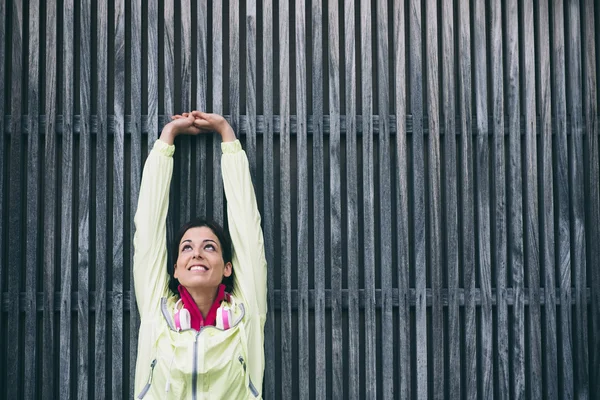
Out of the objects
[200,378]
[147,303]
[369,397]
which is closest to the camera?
[200,378]

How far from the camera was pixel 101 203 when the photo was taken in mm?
3139

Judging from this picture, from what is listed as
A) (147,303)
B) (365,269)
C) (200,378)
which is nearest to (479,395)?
(365,269)

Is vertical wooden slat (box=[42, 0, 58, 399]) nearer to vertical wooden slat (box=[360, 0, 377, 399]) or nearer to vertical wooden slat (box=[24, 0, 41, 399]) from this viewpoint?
vertical wooden slat (box=[24, 0, 41, 399])

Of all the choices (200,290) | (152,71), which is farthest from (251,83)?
(200,290)

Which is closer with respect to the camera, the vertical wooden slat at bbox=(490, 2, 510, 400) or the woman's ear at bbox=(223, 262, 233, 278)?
the woman's ear at bbox=(223, 262, 233, 278)

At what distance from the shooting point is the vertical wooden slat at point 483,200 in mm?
3205

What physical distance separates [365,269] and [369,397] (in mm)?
663

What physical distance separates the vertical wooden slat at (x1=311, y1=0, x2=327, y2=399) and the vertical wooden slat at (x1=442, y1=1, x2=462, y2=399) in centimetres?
67

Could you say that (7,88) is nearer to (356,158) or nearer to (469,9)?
(356,158)

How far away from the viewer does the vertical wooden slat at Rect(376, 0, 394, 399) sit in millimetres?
3162

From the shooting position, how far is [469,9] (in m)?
3.31

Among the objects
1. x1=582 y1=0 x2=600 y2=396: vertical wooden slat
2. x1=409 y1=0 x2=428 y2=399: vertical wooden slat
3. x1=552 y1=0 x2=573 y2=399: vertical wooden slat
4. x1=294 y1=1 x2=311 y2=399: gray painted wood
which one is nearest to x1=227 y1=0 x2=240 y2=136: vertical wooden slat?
x1=294 y1=1 x2=311 y2=399: gray painted wood

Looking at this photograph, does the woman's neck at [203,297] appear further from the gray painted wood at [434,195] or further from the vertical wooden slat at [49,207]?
the gray painted wood at [434,195]

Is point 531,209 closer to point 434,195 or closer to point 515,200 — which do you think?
point 515,200
